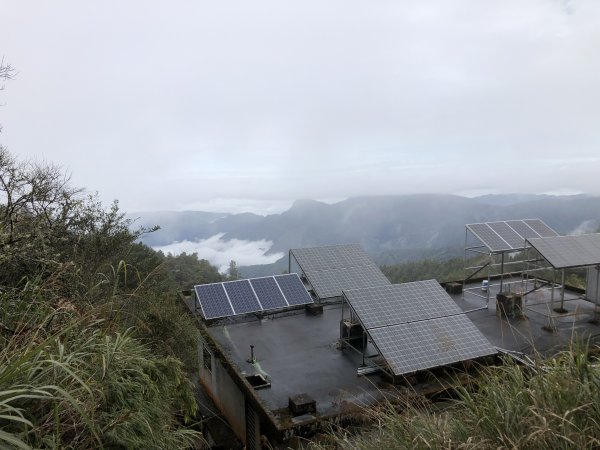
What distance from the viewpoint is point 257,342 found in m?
11.4

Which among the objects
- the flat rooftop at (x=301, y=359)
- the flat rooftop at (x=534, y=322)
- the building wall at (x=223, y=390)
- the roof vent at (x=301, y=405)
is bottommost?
the building wall at (x=223, y=390)

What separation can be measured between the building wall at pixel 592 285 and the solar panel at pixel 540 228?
367cm

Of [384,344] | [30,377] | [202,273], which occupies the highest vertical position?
[30,377]

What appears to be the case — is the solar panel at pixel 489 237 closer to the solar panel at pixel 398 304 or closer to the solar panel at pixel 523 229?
the solar panel at pixel 523 229

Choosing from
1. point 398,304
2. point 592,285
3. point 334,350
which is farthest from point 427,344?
point 592,285

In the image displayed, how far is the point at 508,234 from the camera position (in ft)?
53.8

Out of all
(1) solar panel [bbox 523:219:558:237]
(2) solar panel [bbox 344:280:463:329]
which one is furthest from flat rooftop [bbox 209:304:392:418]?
(1) solar panel [bbox 523:219:558:237]

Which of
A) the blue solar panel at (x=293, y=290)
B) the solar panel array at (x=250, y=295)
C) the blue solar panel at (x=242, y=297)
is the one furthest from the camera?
the blue solar panel at (x=293, y=290)

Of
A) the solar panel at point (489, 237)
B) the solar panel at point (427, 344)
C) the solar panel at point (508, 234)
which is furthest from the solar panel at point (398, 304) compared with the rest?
the solar panel at point (508, 234)

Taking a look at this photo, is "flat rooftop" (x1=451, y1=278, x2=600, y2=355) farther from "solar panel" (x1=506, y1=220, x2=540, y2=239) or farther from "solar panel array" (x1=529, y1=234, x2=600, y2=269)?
"solar panel" (x1=506, y1=220, x2=540, y2=239)

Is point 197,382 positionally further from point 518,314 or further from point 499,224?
point 499,224

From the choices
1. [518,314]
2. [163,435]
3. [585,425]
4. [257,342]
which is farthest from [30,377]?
[518,314]

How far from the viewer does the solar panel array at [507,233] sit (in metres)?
15.3

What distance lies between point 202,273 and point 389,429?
4776 cm
